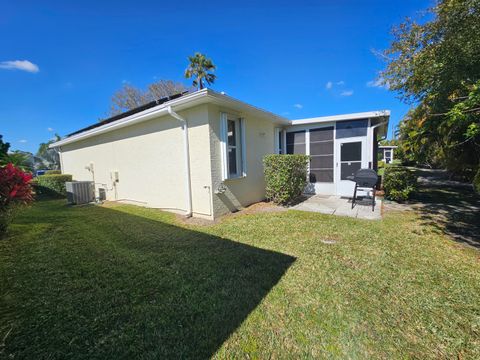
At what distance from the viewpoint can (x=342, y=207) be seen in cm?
643

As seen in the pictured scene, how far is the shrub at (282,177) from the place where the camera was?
6.50m

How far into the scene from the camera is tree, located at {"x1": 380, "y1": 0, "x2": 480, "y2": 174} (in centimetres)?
371

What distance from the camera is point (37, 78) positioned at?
37.6 ft

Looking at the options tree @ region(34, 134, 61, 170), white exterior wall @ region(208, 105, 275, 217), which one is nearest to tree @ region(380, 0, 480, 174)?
white exterior wall @ region(208, 105, 275, 217)

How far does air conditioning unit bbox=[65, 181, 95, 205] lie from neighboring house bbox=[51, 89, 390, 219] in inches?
30.4

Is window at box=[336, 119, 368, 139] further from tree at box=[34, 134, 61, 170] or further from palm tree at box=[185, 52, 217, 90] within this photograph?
tree at box=[34, 134, 61, 170]

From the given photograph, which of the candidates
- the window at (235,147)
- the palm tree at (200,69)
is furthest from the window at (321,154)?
the palm tree at (200,69)

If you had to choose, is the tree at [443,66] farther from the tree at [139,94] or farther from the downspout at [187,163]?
the tree at [139,94]

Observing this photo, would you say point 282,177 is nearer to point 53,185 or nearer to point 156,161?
point 156,161

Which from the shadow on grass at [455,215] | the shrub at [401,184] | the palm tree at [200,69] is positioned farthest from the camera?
the palm tree at [200,69]

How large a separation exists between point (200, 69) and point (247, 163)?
14.8m

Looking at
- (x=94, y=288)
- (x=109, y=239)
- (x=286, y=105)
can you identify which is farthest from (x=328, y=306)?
(x=286, y=105)

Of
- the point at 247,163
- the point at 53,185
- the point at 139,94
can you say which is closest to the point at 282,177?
the point at 247,163

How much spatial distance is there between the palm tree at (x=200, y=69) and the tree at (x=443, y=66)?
15.2 m
